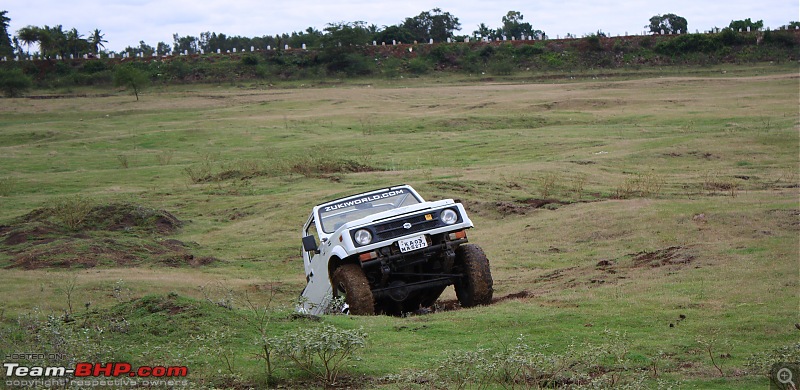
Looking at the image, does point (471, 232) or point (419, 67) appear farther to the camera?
point (419, 67)

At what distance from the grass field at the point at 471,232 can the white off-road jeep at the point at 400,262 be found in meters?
0.53

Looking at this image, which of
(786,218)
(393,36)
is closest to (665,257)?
(786,218)

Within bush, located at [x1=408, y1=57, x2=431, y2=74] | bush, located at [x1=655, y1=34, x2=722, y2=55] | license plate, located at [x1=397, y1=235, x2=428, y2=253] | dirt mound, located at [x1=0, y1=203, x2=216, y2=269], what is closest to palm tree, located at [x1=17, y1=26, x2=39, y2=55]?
bush, located at [x1=408, y1=57, x2=431, y2=74]

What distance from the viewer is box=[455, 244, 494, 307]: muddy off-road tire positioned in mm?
10484

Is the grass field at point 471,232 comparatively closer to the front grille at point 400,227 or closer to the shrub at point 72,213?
the shrub at point 72,213

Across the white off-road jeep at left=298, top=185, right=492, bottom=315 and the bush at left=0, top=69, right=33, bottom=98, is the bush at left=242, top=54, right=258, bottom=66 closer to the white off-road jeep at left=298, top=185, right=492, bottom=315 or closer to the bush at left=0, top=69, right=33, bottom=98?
the bush at left=0, top=69, right=33, bottom=98

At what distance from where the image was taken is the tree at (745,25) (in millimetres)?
79188

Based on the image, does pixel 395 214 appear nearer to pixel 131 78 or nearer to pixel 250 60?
pixel 131 78

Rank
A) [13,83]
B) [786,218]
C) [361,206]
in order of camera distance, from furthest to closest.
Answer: [13,83] < [786,218] < [361,206]

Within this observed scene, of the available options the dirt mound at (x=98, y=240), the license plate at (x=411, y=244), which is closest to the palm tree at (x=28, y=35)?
the dirt mound at (x=98, y=240)

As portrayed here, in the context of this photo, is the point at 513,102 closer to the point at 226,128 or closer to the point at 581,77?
the point at 226,128

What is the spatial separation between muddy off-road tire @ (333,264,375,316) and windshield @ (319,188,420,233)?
4.89 feet

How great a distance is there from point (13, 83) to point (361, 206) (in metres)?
58.1

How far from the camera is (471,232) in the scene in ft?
60.8
